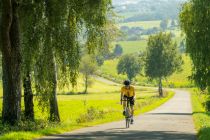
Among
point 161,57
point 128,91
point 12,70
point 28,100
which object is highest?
point 161,57

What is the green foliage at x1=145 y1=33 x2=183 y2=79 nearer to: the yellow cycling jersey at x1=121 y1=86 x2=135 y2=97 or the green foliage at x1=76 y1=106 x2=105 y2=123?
the green foliage at x1=76 y1=106 x2=105 y2=123

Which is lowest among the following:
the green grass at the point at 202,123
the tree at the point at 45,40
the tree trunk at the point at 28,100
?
the green grass at the point at 202,123

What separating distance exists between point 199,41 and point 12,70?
2044 centimetres

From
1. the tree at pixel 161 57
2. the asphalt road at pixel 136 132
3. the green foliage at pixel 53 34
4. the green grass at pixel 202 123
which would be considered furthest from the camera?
the tree at pixel 161 57

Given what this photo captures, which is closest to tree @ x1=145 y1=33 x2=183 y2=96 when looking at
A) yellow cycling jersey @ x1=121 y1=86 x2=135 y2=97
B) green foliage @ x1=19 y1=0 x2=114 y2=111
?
yellow cycling jersey @ x1=121 y1=86 x2=135 y2=97

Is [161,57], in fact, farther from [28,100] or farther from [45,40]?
[45,40]

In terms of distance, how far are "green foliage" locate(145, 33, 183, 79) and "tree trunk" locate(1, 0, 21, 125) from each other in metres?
85.6

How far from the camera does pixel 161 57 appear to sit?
104 metres

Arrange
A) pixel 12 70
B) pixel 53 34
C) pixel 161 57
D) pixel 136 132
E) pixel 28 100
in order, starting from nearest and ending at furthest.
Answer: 1. pixel 12 70
2. pixel 136 132
3. pixel 53 34
4. pixel 28 100
5. pixel 161 57

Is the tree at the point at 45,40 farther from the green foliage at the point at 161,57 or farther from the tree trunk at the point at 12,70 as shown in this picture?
the green foliage at the point at 161,57

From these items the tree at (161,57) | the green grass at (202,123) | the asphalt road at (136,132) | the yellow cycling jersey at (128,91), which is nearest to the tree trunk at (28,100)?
the asphalt road at (136,132)

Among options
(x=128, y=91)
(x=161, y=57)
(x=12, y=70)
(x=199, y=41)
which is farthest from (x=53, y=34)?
(x=161, y=57)

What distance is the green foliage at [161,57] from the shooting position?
103750 millimetres

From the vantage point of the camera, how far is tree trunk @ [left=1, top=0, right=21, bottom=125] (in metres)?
18.5
